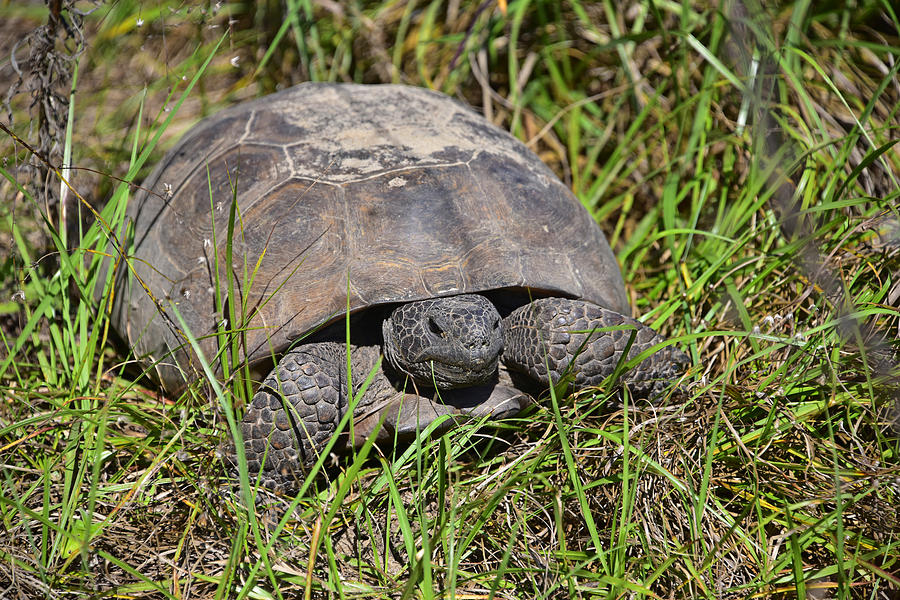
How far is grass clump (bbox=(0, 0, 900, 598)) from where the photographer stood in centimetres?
204

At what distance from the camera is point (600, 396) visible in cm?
252

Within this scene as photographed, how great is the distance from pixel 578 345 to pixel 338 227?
987 mm

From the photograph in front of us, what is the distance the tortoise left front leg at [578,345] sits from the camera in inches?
98.2

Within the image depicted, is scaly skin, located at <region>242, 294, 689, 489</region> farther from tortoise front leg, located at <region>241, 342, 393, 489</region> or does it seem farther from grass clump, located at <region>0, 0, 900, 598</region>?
grass clump, located at <region>0, 0, 900, 598</region>

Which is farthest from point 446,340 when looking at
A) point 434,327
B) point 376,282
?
point 376,282

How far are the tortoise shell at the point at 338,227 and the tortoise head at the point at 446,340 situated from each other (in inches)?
2.7

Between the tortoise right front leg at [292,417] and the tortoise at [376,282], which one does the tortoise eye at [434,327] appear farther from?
the tortoise right front leg at [292,417]

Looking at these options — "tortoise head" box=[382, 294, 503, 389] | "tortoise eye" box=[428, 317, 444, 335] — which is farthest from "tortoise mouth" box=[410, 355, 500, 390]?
"tortoise eye" box=[428, 317, 444, 335]

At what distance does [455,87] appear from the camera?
4.25 m

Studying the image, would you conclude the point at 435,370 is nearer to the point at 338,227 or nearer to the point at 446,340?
the point at 446,340

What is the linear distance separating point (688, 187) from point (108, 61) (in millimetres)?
3837

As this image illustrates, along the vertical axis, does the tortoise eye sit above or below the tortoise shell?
below

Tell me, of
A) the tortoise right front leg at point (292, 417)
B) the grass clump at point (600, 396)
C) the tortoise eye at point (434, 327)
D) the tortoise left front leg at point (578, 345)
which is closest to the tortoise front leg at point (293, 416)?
the tortoise right front leg at point (292, 417)

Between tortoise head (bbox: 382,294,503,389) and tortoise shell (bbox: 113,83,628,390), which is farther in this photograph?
tortoise shell (bbox: 113,83,628,390)
